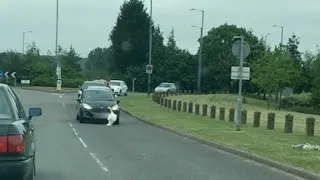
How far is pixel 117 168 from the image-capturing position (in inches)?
560

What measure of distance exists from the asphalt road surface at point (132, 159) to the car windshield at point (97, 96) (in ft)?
16.5

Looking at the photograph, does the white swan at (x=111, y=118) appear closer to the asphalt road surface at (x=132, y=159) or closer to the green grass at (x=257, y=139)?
the green grass at (x=257, y=139)

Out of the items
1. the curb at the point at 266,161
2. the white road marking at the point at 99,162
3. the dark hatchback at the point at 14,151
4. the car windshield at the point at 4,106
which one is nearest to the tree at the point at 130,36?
the curb at the point at 266,161

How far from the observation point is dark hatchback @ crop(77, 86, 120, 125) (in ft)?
97.2

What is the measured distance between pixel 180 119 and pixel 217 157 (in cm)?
1467

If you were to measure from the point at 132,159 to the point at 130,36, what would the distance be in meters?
77.2

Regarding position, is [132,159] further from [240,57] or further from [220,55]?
[220,55]

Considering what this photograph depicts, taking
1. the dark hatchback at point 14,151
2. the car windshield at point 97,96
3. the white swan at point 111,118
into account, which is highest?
the dark hatchback at point 14,151

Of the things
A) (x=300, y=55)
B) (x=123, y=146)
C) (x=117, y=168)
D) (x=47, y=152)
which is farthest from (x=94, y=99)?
(x=300, y=55)

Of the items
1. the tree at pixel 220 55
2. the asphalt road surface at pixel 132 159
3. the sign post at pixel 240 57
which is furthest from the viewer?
the tree at pixel 220 55

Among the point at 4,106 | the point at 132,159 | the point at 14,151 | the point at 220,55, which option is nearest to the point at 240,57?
the point at 132,159

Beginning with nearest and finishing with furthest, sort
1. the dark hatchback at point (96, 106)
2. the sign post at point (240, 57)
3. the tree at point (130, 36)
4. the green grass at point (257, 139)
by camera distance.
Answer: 1. the green grass at point (257, 139)
2. the sign post at point (240, 57)
3. the dark hatchback at point (96, 106)
4. the tree at point (130, 36)

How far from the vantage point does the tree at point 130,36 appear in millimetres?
93000

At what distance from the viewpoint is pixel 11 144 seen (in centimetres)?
834
